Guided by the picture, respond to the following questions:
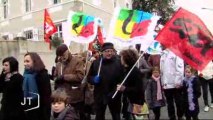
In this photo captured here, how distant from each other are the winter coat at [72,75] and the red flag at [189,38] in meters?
1.60

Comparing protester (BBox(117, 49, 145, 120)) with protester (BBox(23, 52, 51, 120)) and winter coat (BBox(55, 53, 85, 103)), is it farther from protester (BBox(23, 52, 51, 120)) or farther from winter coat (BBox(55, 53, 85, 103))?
protester (BBox(23, 52, 51, 120))

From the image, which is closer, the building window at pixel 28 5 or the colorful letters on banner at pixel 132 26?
the colorful letters on banner at pixel 132 26

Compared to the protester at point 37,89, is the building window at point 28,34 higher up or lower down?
higher up

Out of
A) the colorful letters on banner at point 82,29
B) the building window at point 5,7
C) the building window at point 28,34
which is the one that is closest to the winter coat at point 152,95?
the colorful letters on banner at point 82,29

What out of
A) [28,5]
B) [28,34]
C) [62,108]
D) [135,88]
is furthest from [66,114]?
[28,5]

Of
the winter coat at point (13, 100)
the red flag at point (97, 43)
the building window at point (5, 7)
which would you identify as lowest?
the winter coat at point (13, 100)

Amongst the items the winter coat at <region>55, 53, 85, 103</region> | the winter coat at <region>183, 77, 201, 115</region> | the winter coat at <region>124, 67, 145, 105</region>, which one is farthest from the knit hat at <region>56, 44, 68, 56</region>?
the winter coat at <region>183, 77, 201, 115</region>

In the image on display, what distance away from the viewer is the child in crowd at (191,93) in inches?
420

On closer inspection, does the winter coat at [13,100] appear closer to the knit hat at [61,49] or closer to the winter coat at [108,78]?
the knit hat at [61,49]

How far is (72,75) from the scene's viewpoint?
8781 mm

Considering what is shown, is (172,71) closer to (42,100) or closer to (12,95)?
(42,100)

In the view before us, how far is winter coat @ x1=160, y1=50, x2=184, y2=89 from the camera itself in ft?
35.3

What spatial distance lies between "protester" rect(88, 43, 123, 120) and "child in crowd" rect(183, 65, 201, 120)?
2.30m

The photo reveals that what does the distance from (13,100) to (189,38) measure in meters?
2.73
